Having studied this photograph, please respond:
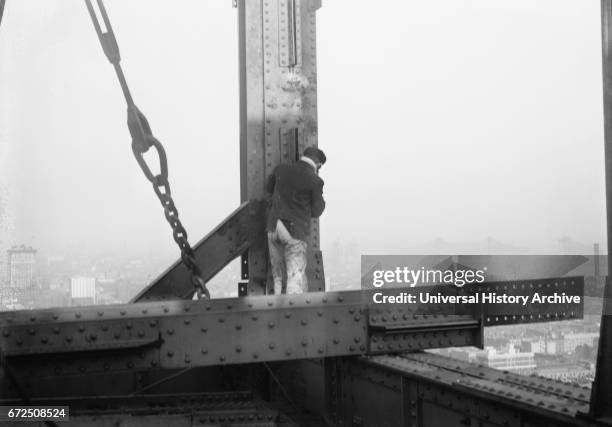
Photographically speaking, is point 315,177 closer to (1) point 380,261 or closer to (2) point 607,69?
(1) point 380,261

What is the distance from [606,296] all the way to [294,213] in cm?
456

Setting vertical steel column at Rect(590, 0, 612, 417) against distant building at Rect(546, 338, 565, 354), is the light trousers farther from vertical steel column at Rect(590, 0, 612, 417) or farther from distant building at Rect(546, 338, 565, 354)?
vertical steel column at Rect(590, 0, 612, 417)

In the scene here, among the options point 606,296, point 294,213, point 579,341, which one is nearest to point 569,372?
point 579,341

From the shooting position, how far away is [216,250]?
824 cm

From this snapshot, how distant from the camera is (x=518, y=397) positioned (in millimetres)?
4789

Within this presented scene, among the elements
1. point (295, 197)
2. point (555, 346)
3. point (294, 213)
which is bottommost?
point (555, 346)

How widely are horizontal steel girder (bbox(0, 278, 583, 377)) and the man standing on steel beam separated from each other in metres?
1.83

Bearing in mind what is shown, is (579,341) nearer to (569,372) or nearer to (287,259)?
(569,372)

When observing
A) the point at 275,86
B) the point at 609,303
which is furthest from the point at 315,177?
the point at 609,303

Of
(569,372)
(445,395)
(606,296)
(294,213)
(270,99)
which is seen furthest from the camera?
(270,99)

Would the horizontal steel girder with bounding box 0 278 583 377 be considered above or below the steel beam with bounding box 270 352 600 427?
above

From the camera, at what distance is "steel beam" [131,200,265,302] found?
25.5 ft

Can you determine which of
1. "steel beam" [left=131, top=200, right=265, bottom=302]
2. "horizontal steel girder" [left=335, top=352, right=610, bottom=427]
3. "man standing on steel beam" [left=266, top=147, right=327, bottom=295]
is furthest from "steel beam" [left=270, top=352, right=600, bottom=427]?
"steel beam" [left=131, top=200, right=265, bottom=302]

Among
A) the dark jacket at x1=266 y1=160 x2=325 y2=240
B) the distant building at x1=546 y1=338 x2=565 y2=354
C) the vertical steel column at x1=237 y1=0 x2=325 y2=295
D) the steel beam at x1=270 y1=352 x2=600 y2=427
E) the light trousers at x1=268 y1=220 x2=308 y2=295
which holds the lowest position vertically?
the steel beam at x1=270 y1=352 x2=600 y2=427
